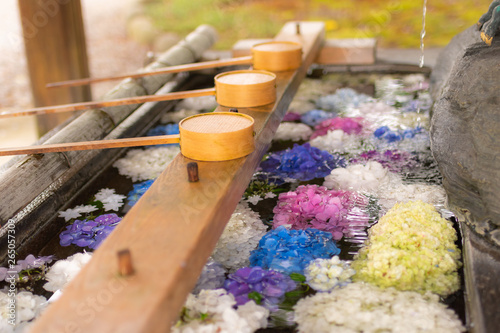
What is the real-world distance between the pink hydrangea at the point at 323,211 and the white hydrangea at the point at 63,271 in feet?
3.27

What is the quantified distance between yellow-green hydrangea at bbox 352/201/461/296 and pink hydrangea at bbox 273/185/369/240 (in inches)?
6.8

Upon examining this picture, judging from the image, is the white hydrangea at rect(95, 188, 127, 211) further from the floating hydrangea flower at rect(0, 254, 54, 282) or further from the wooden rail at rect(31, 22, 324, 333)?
the wooden rail at rect(31, 22, 324, 333)

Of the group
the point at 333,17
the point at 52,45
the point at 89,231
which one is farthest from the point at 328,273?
the point at 333,17

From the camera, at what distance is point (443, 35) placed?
35.7 feet

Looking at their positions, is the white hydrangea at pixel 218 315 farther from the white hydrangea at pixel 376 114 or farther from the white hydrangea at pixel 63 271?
the white hydrangea at pixel 376 114

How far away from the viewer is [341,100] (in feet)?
15.6

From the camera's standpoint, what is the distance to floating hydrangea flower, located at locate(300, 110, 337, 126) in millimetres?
4285

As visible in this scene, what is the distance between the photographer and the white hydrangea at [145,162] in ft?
11.4

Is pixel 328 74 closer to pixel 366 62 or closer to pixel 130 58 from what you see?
pixel 366 62

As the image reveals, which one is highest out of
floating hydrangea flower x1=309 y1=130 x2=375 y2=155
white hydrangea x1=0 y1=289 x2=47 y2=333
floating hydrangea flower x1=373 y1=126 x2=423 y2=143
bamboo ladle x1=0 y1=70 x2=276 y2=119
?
bamboo ladle x1=0 y1=70 x2=276 y2=119

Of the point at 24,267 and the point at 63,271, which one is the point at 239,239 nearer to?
the point at 63,271

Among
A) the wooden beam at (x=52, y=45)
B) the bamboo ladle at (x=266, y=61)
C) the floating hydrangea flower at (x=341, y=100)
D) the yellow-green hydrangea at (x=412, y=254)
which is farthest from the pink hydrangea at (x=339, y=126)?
the wooden beam at (x=52, y=45)

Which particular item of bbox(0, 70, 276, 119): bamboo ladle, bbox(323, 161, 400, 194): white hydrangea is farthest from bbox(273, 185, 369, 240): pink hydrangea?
bbox(0, 70, 276, 119): bamboo ladle

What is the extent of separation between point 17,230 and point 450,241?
216 centimetres
